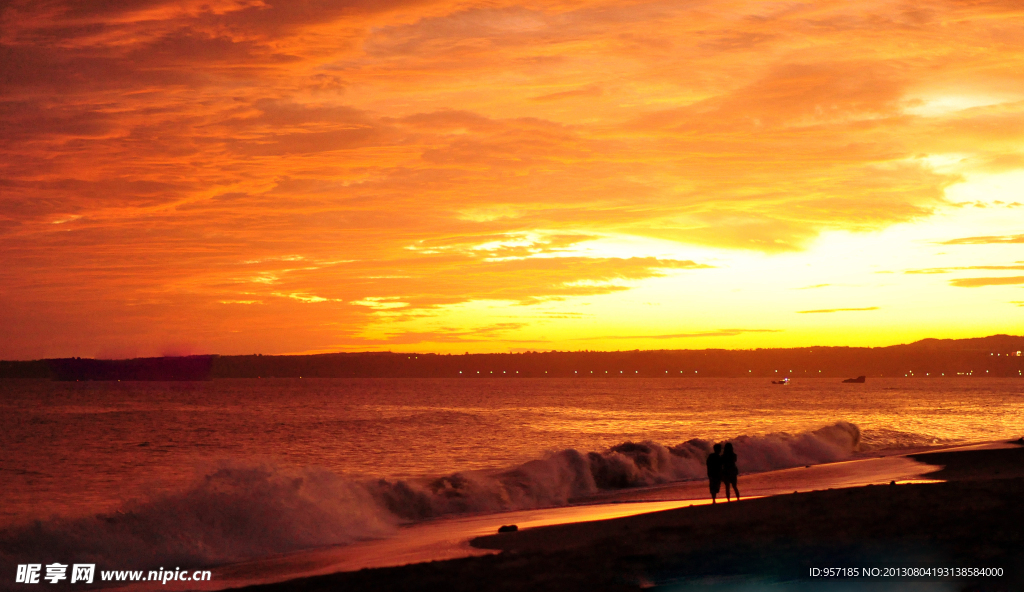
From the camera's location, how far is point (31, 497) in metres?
26.5

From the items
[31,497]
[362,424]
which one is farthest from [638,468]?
[362,424]

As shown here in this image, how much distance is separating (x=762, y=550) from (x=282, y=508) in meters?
13.3

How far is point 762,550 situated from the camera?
485 inches

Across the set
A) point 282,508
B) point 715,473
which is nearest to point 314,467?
point 282,508

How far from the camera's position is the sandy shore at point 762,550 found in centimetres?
1056

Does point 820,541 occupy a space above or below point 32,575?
above

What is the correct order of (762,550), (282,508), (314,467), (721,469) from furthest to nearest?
1. (314,467)
2. (282,508)
3. (721,469)
4. (762,550)

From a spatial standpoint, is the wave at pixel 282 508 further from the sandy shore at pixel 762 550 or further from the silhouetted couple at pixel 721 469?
the silhouetted couple at pixel 721 469

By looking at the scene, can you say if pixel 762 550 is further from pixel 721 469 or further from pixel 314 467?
pixel 314 467

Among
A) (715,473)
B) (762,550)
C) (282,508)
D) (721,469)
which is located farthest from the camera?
(282,508)

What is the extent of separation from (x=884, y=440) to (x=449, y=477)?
3319 centimetres

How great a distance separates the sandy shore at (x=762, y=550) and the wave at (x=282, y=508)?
18.6ft

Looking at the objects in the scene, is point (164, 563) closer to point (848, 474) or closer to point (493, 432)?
point (848, 474)

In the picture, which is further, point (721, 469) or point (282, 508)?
point (282, 508)
